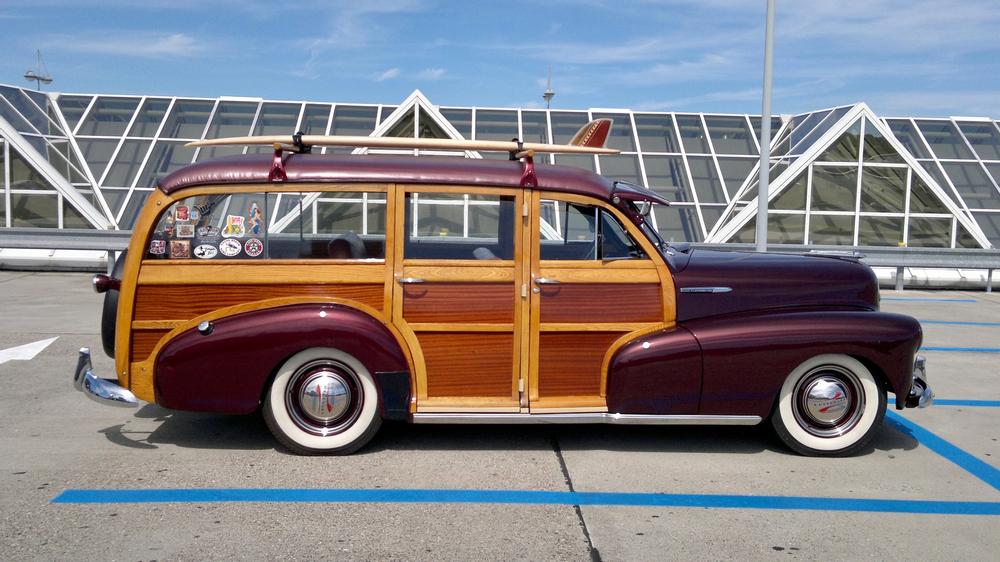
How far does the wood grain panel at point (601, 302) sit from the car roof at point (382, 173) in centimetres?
57

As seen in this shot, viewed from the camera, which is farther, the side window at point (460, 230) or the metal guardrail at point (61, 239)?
the metal guardrail at point (61, 239)

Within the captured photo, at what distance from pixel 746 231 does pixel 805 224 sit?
1244 millimetres

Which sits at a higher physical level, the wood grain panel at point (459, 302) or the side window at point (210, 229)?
the side window at point (210, 229)

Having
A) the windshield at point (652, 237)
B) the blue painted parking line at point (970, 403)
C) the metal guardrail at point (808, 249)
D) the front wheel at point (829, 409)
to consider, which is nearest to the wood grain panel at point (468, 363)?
the windshield at point (652, 237)

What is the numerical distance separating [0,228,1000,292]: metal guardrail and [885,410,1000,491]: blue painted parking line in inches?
268

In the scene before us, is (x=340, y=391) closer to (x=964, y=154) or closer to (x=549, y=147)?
(x=549, y=147)

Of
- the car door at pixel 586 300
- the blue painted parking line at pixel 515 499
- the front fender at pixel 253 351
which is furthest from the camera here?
the car door at pixel 586 300

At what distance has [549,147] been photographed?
5.21 meters

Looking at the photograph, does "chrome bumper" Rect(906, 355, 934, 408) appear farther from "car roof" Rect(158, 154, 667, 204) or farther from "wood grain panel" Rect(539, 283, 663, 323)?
"car roof" Rect(158, 154, 667, 204)

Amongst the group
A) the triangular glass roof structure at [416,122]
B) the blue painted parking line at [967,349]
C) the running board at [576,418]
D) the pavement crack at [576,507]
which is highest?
the triangular glass roof structure at [416,122]

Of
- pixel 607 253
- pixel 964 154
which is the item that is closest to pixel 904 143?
pixel 964 154

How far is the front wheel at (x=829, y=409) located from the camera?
5133mm

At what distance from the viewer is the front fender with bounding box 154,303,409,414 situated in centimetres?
480

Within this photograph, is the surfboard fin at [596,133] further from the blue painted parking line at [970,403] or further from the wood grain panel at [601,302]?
the blue painted parking line at [970,403]
